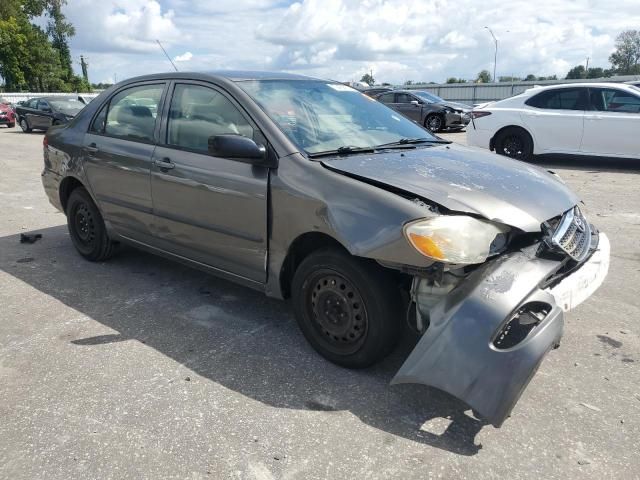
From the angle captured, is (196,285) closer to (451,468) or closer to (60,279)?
(60,279)

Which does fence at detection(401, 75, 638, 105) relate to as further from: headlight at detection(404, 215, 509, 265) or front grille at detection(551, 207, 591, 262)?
headlight at detection(404, 215, 509, 265)

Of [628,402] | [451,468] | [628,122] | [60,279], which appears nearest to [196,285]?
[60,279]

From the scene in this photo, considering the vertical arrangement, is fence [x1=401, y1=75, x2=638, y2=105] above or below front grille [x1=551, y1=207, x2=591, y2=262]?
above

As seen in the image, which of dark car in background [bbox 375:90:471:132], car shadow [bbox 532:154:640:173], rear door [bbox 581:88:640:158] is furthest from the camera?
dark car in background [bbox 375:90:471:132]

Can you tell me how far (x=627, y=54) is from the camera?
8850cm

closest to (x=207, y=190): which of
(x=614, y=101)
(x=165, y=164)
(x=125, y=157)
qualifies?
(x=165, y=164)

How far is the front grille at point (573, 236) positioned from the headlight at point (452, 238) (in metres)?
0.45

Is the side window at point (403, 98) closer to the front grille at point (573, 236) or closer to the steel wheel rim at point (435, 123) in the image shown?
the steel wheel rim at point (435, 123)

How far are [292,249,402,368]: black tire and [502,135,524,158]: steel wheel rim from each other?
8.20m

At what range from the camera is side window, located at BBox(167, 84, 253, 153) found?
3639 mm

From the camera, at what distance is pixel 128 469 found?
94.6 inches

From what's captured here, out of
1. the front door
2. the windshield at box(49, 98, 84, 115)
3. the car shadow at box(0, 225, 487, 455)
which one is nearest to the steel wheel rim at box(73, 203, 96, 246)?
the car shadow at box(0, 225, 487, 455)

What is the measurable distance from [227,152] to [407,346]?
1608 mm

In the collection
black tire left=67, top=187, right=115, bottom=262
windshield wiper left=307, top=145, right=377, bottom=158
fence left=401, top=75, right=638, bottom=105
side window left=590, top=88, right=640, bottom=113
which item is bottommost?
black tire left=67, top=187, right=115, bottom=262
